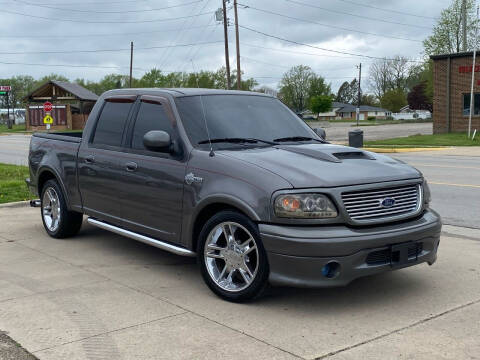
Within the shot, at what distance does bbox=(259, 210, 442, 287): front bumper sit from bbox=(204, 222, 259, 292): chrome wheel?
0.23 metres

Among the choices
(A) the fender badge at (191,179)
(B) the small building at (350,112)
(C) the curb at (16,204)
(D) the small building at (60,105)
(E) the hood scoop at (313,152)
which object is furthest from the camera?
(B) the small building at (350,112)

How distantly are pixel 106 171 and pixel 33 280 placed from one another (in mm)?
1317

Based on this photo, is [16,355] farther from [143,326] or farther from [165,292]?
[165,292]

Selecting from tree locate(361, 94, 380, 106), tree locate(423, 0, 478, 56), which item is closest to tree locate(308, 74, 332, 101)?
tree locate(361, 94, 380, 106)

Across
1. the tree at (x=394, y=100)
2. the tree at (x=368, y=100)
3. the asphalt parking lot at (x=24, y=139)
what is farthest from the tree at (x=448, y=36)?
the tree at (x=368, y=100)

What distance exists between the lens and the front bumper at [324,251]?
13.8 feet

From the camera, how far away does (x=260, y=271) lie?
14.6 ft

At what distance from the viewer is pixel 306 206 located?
14.1 feet

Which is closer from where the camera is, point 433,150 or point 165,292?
point 165,292

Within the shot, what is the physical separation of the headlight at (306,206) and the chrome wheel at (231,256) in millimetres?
393

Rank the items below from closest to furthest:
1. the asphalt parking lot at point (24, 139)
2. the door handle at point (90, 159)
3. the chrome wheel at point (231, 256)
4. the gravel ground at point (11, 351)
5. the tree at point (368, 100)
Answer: the gravel ground at point (11, 351) → the chrome wheel at point (231, 256) → the door handle at point (90, 159) → the asphalt parking lot at point (24, 139) → the tree at point (368, 100)

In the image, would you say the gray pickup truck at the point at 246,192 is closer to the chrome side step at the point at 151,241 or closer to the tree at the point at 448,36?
the chrome side step at the point at 151,241

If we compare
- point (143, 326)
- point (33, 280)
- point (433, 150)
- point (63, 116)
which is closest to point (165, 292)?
point (143, 326)

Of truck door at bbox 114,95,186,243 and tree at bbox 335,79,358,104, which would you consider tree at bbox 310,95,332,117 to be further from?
truck door at bbox 114,95,186,243
